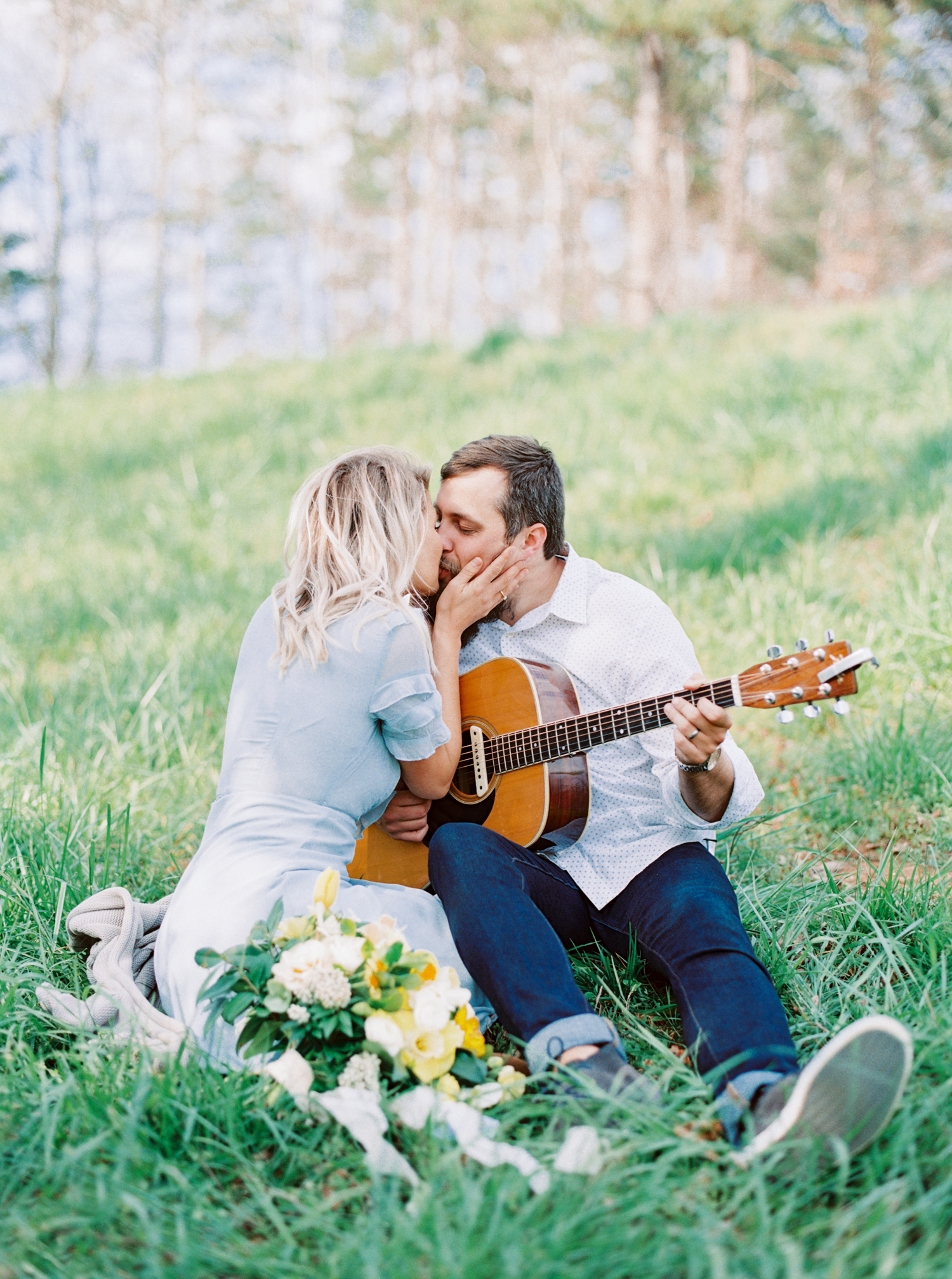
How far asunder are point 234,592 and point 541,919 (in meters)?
3.59

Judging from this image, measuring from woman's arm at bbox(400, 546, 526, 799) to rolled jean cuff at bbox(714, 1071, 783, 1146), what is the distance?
93 centimetres

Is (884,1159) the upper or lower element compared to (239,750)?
lower

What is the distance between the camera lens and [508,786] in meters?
2.53

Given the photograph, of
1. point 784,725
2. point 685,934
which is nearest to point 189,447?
point 784,725

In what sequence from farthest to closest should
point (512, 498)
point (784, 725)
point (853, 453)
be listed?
point (853, 453)
point (784, 725)
point (512, 498)

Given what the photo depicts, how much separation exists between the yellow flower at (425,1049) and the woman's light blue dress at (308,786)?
0.32 metres

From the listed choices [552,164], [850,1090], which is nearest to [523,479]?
[850,1090]

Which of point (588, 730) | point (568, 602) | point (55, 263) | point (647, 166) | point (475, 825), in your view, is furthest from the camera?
point (55, 263)

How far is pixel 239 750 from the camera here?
2.23m

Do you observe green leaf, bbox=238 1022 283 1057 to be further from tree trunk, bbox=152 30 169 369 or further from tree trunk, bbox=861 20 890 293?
tree trunk, bbox=152 30 169 369

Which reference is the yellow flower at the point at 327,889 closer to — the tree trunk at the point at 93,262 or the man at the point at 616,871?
the man at the point at 616,871

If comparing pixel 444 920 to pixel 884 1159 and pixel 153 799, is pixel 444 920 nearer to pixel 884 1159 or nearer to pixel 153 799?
pixel 884 1159

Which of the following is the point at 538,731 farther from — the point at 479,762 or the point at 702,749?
the point at 702,749

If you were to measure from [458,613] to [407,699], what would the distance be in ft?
1.39
